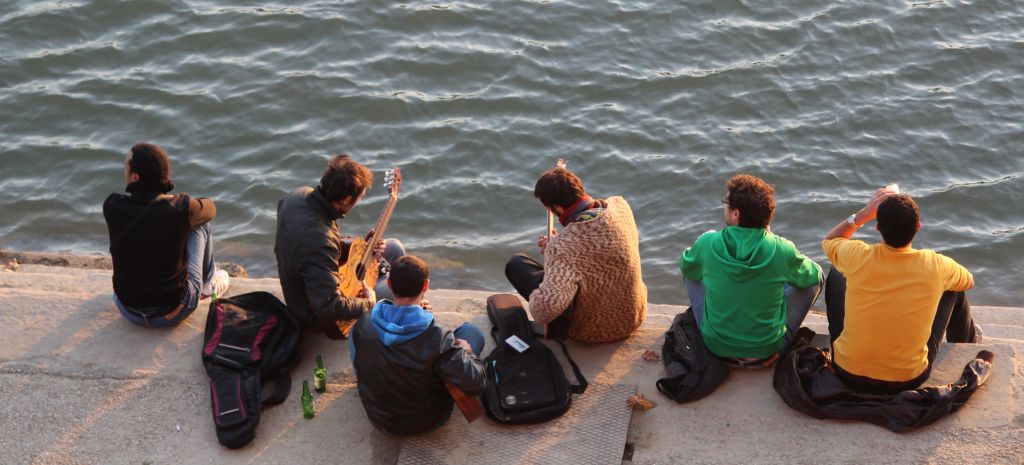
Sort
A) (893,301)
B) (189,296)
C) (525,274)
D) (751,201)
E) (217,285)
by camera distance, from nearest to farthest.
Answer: (893,301) < (751,201) < (189,296) < (525,274) < (217,285)

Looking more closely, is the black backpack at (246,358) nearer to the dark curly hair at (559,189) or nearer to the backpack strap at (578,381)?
the backpack strap at (578,381)

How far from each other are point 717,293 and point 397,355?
203 cm

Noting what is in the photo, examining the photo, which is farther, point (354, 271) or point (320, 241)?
point (354, 271)

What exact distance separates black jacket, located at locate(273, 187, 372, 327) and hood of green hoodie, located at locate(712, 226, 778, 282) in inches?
91.8

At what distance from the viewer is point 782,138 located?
472 inches

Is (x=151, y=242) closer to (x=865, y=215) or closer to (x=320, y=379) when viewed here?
(x=320, y=379)

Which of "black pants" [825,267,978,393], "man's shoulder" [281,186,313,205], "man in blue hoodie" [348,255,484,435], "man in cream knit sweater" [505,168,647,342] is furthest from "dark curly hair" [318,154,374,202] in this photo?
"black pants" [825,267,978,393]

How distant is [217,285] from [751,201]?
3.89 meters

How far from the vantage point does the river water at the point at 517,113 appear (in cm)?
1127

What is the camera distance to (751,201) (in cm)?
646

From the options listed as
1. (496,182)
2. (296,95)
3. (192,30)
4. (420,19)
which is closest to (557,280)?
(496,182)

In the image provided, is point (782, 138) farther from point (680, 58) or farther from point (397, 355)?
point (397, 355)

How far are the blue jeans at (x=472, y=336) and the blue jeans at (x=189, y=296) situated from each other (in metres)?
1.93

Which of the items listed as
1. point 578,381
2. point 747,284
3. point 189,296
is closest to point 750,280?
point 747,284
